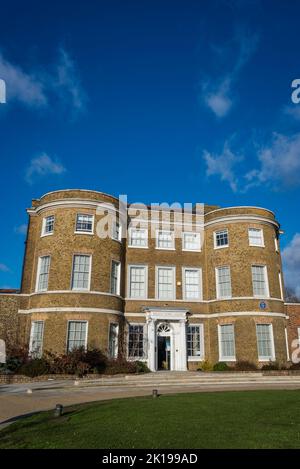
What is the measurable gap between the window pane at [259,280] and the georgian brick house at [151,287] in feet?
0.24

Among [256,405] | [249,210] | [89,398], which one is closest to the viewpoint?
[256,405]

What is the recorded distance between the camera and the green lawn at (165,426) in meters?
6.53

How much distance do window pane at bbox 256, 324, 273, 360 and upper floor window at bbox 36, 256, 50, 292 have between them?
1364 cm

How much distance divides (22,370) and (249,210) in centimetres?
1759

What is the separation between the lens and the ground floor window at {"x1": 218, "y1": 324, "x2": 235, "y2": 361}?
24.4 meters

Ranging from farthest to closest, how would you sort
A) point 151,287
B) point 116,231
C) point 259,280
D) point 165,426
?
1. point 151,287
2. point 259,280
3. point 116,231
4. point 165,426

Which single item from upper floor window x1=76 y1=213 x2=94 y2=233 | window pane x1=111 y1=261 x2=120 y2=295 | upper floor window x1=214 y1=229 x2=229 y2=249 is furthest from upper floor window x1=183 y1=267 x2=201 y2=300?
upper floor window x1=76 y1=213 x2=94 y2=233

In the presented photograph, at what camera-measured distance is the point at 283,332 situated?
81.8ft

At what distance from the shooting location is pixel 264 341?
24.1m

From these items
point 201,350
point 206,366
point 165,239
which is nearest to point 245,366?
point 206,366

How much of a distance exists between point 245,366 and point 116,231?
11720 mm

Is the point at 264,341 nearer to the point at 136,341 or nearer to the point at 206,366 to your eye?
the point at 206,366

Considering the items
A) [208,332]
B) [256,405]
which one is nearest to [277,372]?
[208,332]
